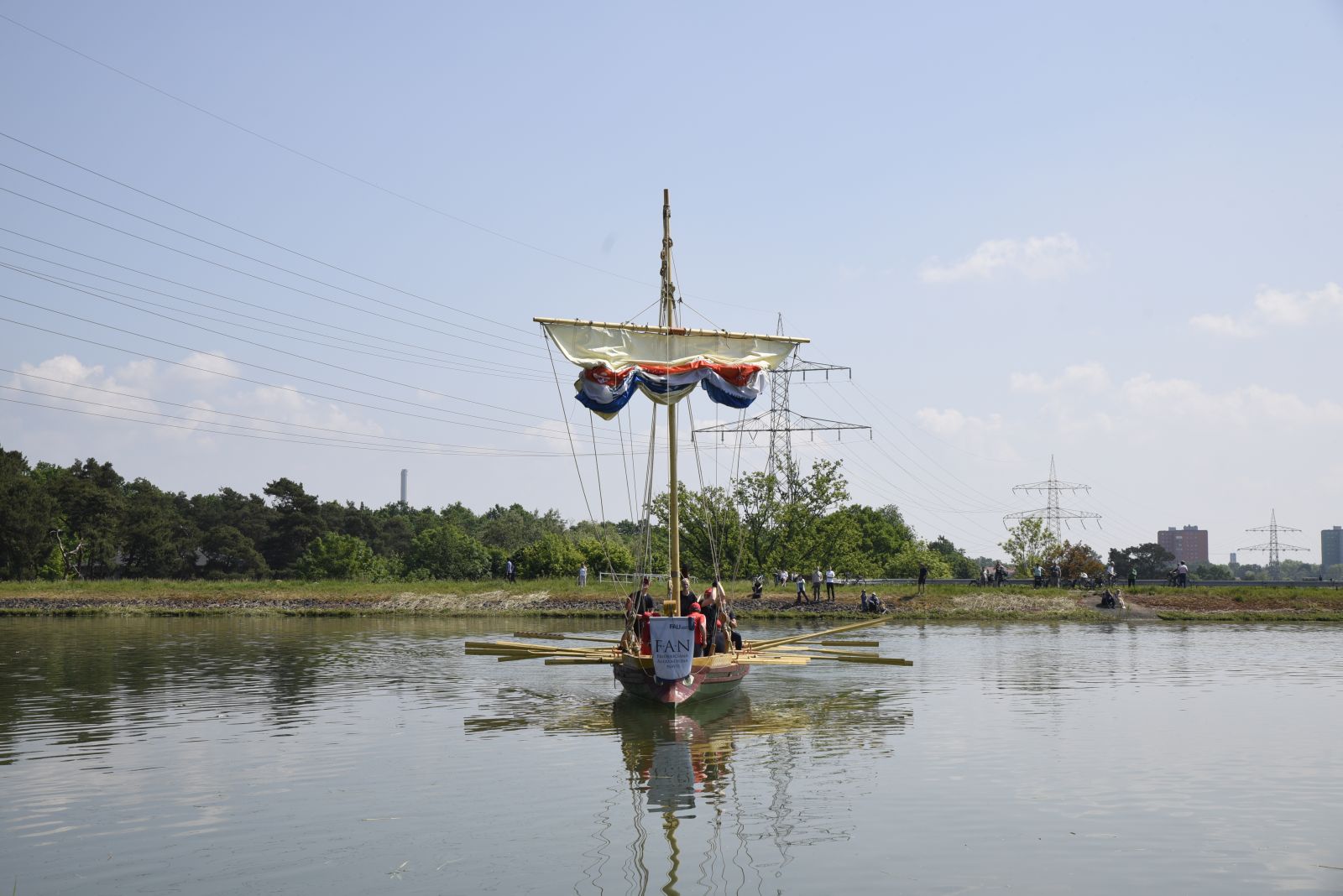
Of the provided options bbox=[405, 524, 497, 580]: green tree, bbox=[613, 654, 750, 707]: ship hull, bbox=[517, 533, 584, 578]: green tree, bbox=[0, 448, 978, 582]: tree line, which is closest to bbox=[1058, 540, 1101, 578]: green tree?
bbox=[0, 448, 978, 582]: tree line

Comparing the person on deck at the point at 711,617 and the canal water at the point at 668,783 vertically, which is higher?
the person on deck at the point at 711,617

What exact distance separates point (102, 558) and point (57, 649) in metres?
60.8

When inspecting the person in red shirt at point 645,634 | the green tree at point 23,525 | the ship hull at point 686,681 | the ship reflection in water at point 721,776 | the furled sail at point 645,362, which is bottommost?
the ship reflection in water at point 721,776

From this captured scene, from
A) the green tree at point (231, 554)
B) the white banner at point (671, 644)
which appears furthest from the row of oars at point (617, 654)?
the green tree at point (231, 554)

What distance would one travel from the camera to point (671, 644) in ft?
84.3

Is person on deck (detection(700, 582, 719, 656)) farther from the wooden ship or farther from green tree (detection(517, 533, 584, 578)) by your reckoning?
green tree (detection(517, 533, 584, 578))

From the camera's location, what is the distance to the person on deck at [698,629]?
27625 mm


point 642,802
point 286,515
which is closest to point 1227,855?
point 642,802

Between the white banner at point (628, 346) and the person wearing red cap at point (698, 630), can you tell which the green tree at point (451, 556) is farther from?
the person wearing red cap at point (698, 630)

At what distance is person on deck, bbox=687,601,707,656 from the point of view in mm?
27625

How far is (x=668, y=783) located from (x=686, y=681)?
719 centimetres

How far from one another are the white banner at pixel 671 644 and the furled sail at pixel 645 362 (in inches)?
389

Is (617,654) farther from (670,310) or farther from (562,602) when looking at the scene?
(562,602)

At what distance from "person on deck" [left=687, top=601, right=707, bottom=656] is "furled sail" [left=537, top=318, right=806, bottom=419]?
756 cm
